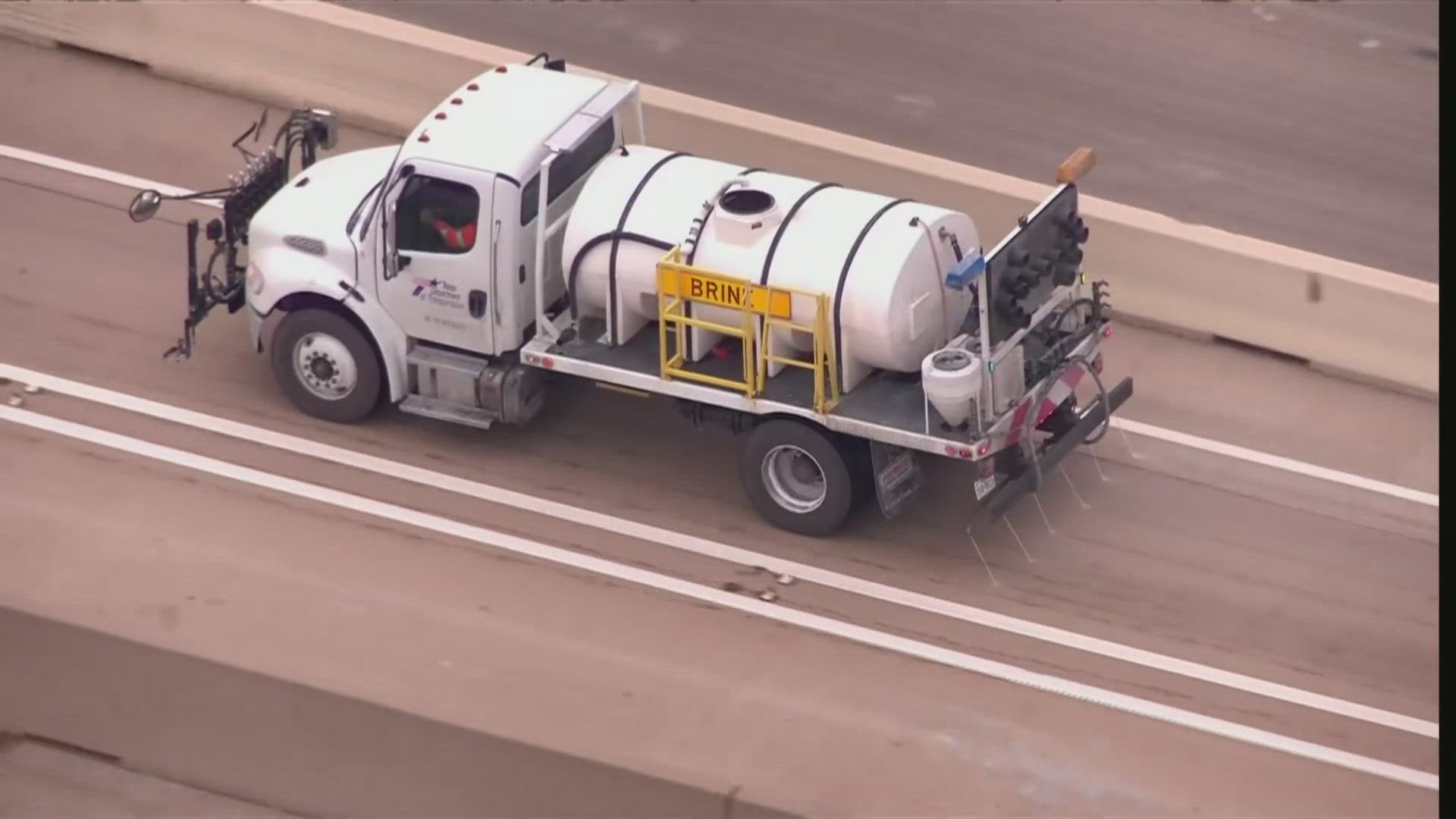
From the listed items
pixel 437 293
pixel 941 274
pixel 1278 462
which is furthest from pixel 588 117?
pixel 1278 462

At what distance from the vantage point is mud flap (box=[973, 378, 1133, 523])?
13.8 metres

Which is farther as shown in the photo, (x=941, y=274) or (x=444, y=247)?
(x=444, y=247)

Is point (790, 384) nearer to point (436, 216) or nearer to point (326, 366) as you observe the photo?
point (436, 216)

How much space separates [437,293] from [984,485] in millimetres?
3770

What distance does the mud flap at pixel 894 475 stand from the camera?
547 inches

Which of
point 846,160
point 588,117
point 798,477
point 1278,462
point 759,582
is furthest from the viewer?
point 846,160

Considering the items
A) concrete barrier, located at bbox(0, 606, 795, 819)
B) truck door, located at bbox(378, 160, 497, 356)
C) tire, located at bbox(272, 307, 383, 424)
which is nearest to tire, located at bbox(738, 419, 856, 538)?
truck door, located at bbox(378, 160, 497, 356)

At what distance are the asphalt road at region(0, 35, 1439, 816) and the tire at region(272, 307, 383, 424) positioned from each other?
0.57 ft

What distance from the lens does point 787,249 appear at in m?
13.5

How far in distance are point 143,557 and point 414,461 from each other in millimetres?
1994

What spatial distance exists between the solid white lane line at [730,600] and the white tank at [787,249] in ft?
4.76

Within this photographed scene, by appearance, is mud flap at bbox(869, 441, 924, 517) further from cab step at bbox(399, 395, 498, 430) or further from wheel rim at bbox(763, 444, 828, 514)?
cab step at bbox(399, 395, 498, 430)

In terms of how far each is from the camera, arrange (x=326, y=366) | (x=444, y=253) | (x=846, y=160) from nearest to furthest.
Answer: (x=444, y=253), (x=326, y=366), (x=846, y=160)

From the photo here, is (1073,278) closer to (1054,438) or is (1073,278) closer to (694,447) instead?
(1054,438)
